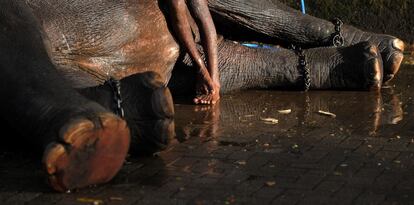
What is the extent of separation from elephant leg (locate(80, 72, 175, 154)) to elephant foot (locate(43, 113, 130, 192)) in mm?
417

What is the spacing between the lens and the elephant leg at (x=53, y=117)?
4.10 m

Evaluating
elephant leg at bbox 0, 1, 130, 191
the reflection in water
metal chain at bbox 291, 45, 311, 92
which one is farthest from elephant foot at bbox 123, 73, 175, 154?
metal chain at bbox 291, 45, 311, 92

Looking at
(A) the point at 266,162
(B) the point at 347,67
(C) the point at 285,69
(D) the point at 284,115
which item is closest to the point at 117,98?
(A) the point at 266,162

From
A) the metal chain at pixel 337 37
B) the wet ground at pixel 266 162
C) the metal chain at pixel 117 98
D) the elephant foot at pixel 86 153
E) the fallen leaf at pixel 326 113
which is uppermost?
the metal chain at pixel 337 37

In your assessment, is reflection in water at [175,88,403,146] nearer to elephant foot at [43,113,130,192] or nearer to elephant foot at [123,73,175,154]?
elephant foot at [123,73,175,154]

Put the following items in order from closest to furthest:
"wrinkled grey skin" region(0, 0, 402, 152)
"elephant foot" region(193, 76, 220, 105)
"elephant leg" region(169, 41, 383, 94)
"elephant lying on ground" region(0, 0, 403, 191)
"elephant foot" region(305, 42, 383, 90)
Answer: "elephant lying on ground" region(0, 0, 403, 191), "wrinkled grey skin" region(0, 0, 402, 152), "elephant foot" region(193, 76, 220, 105), "elephant foot" region(305, 42, 383, 90), "elephant leg" region(169, 41, 383, 94)

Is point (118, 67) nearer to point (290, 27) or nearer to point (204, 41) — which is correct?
point (204, 41)

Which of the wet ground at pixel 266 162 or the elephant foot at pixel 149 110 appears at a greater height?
the elephant foot at pixel 149 110

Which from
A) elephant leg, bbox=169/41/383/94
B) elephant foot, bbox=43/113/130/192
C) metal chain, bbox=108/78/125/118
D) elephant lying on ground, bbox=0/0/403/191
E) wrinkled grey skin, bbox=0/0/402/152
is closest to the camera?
elephant foot, bbox=43/113/130/192

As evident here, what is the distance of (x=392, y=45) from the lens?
717cm

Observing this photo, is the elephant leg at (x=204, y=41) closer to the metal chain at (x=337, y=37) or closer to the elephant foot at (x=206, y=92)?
the elephant foot at (x=206, y=92)

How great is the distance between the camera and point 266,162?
4840 mm

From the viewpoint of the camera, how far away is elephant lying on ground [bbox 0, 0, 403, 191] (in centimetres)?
422

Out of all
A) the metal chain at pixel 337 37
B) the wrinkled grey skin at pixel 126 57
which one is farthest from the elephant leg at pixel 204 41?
the metal chain at pixel 337 37
